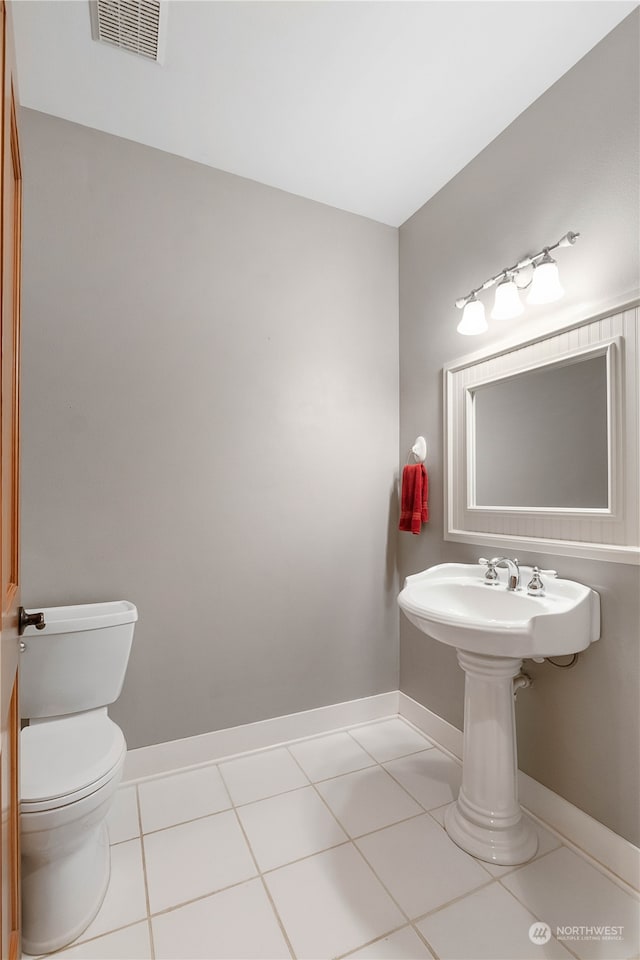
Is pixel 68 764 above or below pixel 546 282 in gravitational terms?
below

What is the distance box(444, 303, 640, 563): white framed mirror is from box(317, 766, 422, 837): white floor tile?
102cm

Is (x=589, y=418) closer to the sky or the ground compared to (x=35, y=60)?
closer to the ground

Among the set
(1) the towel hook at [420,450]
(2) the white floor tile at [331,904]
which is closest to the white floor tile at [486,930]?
(2) the white floor tile at [331,904]

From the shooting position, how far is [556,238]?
1.58m

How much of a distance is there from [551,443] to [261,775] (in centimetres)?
173

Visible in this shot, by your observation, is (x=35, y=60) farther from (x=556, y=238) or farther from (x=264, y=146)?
(x=556, y=238)

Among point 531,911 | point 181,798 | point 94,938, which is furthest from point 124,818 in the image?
point 531,911

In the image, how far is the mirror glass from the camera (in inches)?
58.2

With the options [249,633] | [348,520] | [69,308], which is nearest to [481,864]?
[249,633]

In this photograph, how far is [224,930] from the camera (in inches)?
48.6

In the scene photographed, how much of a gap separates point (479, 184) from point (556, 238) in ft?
1.81

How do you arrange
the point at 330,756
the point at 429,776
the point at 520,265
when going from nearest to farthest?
the point at 520,265 < the point at 429,776 < the point at 330,756

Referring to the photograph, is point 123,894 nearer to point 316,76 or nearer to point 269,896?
point 269,896

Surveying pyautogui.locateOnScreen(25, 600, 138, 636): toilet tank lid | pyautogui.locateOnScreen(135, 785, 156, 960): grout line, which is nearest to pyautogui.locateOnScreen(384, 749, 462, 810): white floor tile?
pyautogui.locateOnScreen(135, 785, 156, 960): grout line
